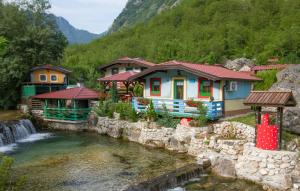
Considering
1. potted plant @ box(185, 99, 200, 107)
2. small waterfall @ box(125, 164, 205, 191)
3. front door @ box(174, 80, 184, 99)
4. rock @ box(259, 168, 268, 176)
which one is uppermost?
front door @ box(174, 80, 184, 99)

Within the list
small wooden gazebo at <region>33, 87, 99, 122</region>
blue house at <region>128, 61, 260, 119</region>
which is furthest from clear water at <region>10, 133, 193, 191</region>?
small wooden gazebo at <region>33, 87, 99, 122</region>

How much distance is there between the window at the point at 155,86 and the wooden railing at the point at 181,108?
142 cm

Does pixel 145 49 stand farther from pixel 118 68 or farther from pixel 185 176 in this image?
pixel 185 176

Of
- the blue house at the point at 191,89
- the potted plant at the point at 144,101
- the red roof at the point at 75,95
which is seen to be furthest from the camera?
the red roof at the point at 75,95

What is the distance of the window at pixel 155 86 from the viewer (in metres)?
23.8

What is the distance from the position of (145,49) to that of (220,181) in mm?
58959

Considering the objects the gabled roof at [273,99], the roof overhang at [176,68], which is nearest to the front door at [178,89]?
the roof overhang at [176,68]

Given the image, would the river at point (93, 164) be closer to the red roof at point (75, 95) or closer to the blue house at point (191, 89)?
the blue house at point (191, 89)

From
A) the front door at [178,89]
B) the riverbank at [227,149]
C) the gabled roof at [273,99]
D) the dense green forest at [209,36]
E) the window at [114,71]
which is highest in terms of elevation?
the dense green forest at [209,36]

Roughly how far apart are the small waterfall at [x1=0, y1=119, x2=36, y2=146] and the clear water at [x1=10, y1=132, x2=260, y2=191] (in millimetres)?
1153

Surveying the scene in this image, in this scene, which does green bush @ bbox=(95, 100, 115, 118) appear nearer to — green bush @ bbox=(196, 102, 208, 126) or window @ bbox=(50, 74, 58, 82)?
green bush @ bbox=(196, 102, 208, 126)

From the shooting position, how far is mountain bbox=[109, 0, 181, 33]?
131125 millimetres

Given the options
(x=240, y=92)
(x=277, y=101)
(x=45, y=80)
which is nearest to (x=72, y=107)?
(x=45, y=80)

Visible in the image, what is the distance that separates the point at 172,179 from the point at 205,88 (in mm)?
9064
